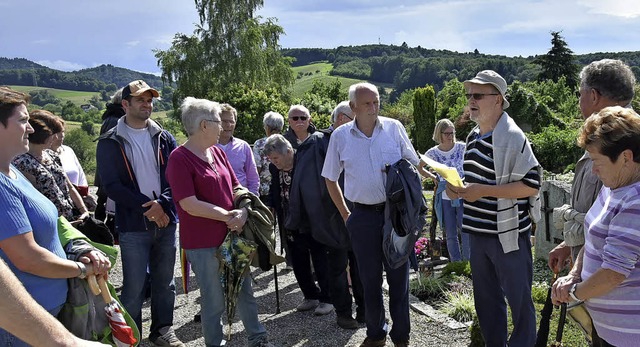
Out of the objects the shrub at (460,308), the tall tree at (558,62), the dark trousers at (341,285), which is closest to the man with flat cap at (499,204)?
the shrub at (460,308)

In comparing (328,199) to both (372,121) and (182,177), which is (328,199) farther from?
(182,177)

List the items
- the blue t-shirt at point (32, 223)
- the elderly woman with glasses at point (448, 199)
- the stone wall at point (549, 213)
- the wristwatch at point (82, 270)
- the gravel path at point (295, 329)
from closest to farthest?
the blue t-shirt at point (32, 223)
the wristwatch at point (82, 270)
the gravel path at point (295, 329)
the stone wall at point (549, 213)
the elderly woman with glasses at point (448, 199)

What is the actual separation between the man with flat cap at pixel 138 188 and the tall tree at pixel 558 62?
51.6 m

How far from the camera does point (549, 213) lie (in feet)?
23.3

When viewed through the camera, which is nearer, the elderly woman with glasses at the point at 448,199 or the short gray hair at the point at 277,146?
the short gray hair at the point at 277,146

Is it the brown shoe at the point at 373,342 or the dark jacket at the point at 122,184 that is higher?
the dark jacket at the point at 122,184

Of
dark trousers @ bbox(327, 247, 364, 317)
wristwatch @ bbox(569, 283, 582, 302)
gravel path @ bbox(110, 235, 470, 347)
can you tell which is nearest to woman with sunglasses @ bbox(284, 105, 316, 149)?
dark trousers @ bbox(327, 247, 364, 317)

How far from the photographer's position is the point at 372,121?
4.51 m

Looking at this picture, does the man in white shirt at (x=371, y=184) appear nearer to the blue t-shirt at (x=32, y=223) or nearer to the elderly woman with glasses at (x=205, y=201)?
the elderly woman with glasses at (x=205, y=201)

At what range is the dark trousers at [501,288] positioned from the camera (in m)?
3.74

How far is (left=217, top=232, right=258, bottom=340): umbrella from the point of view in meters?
4.31

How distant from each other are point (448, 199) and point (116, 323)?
5.02 metres

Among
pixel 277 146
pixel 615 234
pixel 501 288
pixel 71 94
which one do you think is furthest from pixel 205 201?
pixel 71 94

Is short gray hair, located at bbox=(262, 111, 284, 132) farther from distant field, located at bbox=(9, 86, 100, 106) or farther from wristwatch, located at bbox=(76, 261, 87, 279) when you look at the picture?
distant field, located at bbox=(9, 86, 100, 106)
